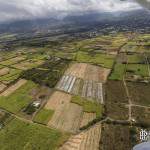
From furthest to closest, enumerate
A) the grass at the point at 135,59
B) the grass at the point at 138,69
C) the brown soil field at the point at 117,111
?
the grass at the point at 135,59
the grass at the point at 138,69
the brown soil field at the point at 117,111

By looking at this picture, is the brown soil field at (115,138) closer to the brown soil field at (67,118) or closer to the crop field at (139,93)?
the brown soil field at (67,118)

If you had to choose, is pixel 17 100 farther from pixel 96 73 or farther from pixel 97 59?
pixel 97 59

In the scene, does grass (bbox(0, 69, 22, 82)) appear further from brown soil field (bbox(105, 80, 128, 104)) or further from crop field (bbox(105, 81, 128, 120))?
crop field (bbox(105, 81, 128, 120))

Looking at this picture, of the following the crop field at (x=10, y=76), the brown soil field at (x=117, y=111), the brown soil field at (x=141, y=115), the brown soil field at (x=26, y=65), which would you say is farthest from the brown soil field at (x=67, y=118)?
the brown soil field at (x=26, y=65)

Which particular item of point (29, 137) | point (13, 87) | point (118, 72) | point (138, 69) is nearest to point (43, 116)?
point (29, 137)

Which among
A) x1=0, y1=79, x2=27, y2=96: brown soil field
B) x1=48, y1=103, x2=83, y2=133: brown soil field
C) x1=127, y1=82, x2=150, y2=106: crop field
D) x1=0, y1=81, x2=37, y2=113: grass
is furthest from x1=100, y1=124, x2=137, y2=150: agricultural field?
x1=0, y1=79, x2=27, y2=96: brown soil field

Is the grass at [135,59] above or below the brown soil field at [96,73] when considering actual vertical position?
below
